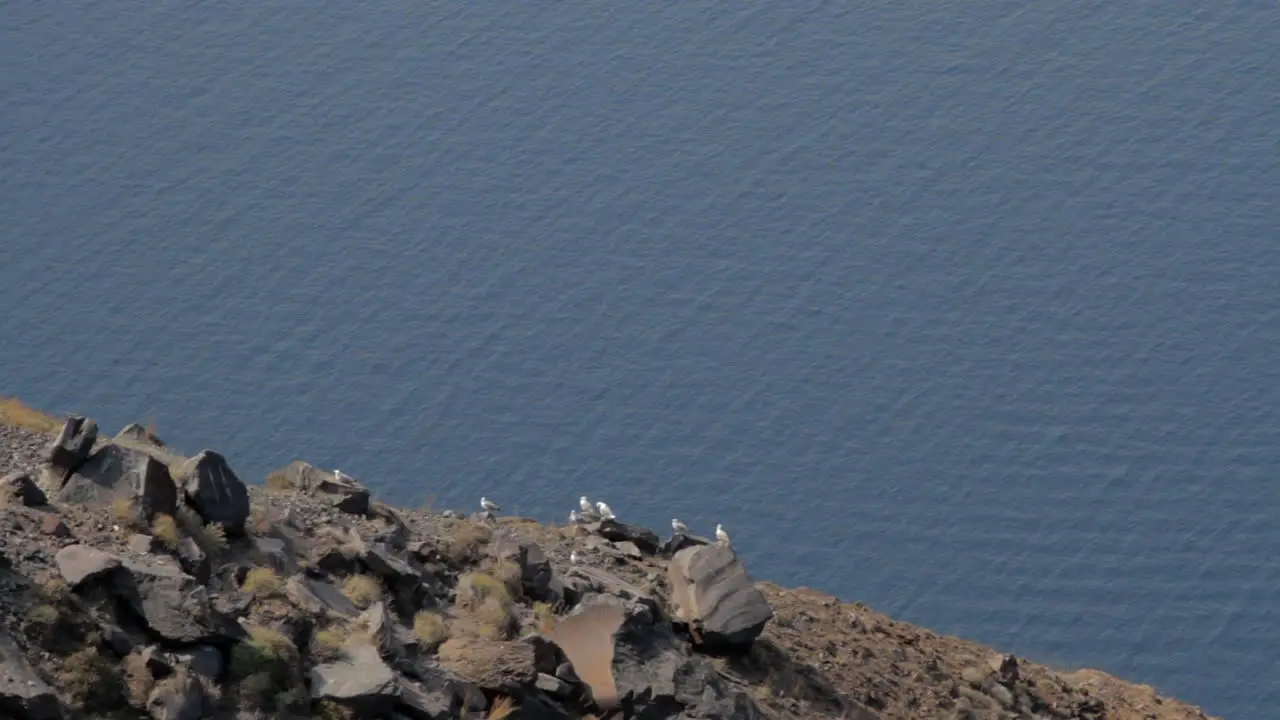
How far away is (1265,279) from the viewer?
101m

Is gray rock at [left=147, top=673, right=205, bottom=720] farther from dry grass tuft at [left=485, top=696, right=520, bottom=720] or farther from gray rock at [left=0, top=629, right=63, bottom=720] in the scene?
dry grass tuft at [left=485, top=696, right=520, bottom=720]

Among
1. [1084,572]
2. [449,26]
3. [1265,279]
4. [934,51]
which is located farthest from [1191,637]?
[449,26]

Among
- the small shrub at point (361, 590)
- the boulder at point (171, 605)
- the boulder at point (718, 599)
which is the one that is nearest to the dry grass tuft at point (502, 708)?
the small shrub at point (361, 590)

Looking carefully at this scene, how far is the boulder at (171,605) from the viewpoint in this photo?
22766 millimetres

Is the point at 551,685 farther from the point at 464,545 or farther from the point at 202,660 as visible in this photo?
the point at 202,660

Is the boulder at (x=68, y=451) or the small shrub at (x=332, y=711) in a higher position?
the boulder at (x=68, y=451)

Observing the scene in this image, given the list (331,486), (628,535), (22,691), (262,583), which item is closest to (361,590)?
(262,583)

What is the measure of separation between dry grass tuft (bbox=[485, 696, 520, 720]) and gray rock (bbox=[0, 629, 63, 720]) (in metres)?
5.25

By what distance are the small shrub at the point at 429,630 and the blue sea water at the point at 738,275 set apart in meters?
52.8

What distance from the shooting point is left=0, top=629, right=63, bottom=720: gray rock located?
20.8m

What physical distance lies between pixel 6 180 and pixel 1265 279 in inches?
2605

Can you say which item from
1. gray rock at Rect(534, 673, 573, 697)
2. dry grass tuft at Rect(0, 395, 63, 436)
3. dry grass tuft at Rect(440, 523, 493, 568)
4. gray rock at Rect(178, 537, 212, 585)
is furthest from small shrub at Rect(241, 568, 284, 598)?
dry grass tuft at Rect(0, 395, 63, 436)

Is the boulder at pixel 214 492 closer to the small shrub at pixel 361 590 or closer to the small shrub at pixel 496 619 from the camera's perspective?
the small shrub at pixel 361 590

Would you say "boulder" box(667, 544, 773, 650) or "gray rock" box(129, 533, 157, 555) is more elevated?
"boulder" box(667, 544, 773, 650)
